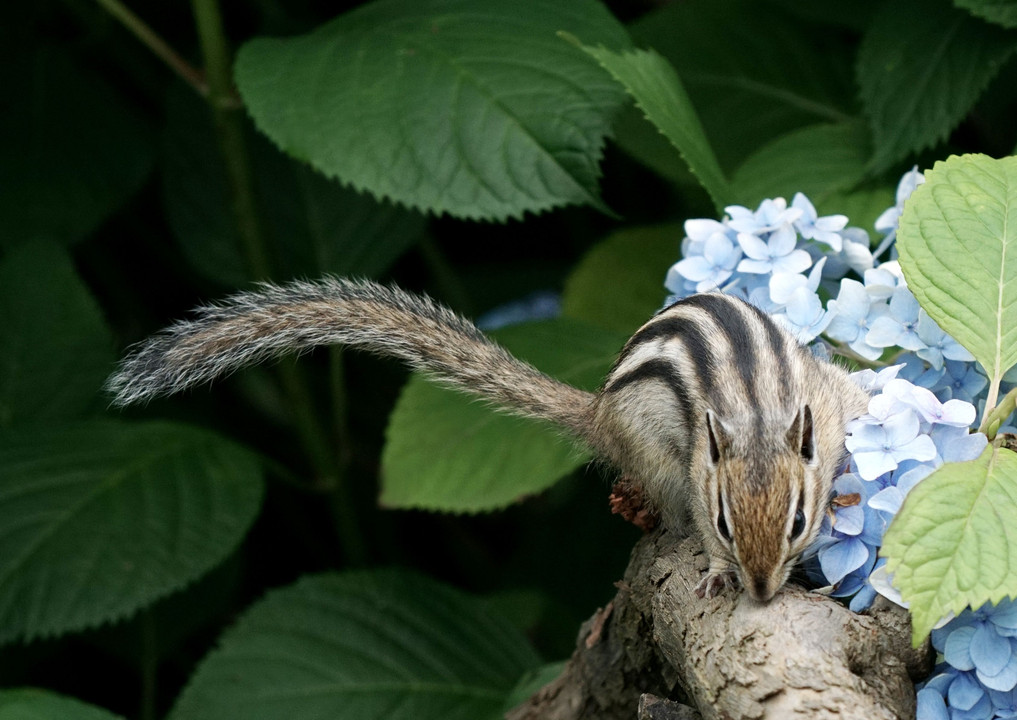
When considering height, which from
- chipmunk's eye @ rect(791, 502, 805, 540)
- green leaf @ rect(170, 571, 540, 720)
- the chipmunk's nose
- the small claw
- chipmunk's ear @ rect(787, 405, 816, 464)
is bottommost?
green leaf @ rect(170, 571, 540, 720)

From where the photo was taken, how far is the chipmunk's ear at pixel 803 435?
1.25 meters

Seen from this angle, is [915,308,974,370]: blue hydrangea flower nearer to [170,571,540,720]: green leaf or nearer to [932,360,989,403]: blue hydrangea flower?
[932,360,989,403]: blue hydrangea flower

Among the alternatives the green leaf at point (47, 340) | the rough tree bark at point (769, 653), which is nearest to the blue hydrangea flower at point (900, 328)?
the rough tree bark at point (769, 653)

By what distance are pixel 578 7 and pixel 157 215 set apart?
1867 mm

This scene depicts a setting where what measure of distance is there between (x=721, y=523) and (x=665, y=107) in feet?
2.39

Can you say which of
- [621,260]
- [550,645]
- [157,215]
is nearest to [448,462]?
[621,260]

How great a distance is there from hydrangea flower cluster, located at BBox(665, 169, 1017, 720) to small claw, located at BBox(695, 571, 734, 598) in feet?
0.33

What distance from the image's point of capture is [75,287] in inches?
95.2

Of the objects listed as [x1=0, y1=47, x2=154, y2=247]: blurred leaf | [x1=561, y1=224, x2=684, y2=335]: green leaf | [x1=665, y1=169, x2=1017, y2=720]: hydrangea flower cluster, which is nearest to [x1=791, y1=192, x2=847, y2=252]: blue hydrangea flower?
[x1=665, y1=169, x2=1017, y2=720]: hydrangea flower cluster

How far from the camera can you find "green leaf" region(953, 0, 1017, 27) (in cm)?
176

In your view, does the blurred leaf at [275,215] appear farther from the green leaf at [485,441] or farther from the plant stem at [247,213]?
the green leaf at [485,441]

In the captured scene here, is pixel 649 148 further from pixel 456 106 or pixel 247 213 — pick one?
pixel 247 213

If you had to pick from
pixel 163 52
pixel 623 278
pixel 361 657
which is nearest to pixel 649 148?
pixel 623 278

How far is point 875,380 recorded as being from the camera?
52.1 inches
